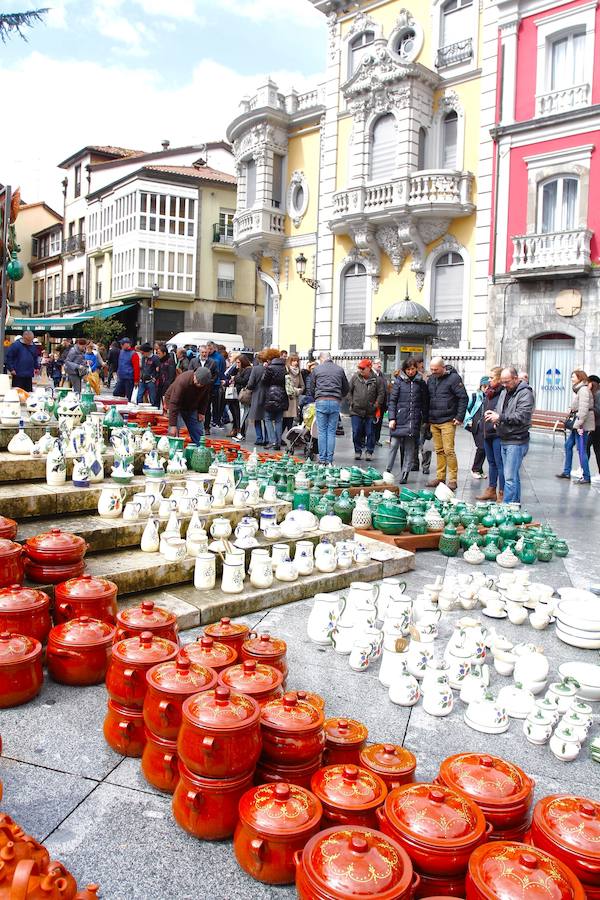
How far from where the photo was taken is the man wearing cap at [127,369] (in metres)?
14.1

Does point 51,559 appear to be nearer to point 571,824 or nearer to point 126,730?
point 126,730

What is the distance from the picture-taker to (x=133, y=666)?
9.20 ft

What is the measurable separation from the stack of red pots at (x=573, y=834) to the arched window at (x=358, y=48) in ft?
75.3

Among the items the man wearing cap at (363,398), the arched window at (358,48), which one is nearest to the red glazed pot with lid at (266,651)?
the man wearing cap at (363,398)

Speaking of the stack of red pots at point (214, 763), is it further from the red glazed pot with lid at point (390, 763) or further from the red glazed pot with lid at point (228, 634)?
the red glazed pot with lid at point (228, 634)

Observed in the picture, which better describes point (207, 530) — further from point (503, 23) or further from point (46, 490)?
point (503, 23)

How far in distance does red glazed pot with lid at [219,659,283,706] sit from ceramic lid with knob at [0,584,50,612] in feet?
3.52

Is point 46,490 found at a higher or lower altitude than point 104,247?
lower

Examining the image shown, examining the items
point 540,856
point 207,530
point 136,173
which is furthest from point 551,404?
point 136,173

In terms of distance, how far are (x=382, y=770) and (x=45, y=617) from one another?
6.05 feet

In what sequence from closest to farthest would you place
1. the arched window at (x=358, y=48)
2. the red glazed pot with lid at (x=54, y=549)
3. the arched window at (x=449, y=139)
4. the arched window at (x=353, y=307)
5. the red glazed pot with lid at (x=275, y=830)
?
the red glazed pot with lid at (x=275, y=830) → the red glazed pot with lid at (x=54, y=549) → the arched window at (x=449, y=139) → the arched window at (x=358, y=48) → the arched window at (x=353, y=307)

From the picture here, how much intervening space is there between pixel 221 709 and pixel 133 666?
597 mm

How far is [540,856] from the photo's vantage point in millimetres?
1916

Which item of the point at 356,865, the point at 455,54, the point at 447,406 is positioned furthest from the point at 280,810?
the point at 455,54
